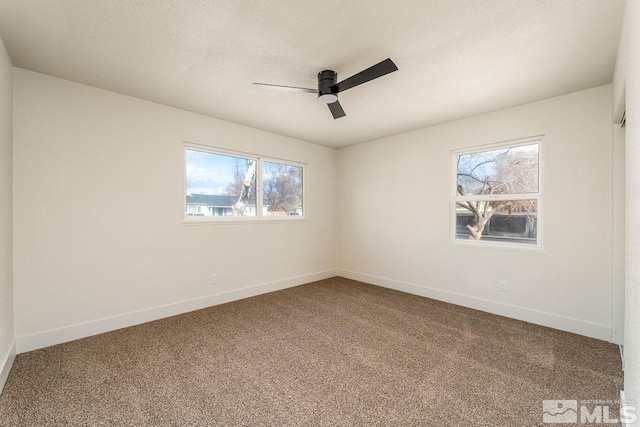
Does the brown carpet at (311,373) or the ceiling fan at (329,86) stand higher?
the ceiling fan at (329,86)

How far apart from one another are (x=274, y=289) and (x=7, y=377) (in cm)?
280

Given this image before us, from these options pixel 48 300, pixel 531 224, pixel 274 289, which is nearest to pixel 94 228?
pixel 48 300

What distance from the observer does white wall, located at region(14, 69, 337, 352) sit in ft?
8.25

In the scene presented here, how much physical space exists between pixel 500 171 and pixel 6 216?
4870 mm

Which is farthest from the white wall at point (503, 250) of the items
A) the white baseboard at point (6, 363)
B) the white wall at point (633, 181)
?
the white baseboard at point (6, 363)

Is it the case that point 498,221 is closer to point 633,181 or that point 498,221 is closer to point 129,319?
point 633,181

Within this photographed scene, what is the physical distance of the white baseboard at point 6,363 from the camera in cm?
196

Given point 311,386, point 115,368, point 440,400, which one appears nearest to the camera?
point 440,400

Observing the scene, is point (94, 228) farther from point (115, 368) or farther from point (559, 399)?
point (559, 399)

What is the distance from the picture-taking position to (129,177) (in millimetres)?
3055

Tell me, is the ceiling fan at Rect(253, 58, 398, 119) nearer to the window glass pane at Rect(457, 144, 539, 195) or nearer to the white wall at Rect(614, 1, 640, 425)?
the white wall at Rect(614, 1, 640, 425)

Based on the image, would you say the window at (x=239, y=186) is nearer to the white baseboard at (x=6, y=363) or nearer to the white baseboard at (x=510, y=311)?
the white baseboard at (x=6, y=363)

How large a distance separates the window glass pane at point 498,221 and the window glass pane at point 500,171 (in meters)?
0.16

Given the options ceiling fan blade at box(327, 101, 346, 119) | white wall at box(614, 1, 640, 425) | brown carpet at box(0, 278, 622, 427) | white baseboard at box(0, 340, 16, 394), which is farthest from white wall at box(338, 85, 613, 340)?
white baseboard at box(0, 340, 16, 394)
